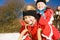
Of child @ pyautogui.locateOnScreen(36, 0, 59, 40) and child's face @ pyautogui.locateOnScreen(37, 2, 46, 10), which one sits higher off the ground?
child's face @ pyautogui.locateOnScreen(37, 2, 46, 10)

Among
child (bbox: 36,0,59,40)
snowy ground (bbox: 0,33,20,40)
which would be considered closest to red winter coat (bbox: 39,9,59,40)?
child (bbox: 36,0,59,40)

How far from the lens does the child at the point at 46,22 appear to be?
1416mm

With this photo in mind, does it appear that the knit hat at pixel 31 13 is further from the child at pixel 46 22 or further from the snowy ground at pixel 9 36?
the snowy ground at pixel 9 36

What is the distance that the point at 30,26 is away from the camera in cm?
144

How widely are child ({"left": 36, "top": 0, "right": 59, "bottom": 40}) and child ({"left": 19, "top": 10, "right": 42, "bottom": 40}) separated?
0.11 ft

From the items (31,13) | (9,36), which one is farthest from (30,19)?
(9,36)

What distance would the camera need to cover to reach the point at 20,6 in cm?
145

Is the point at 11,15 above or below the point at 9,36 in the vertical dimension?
above

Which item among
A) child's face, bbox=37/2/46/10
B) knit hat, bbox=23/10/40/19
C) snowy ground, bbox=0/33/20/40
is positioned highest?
child's face, bbox=37/2/46/10

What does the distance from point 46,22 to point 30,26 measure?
108mm

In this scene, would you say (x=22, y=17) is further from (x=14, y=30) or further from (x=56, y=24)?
(x=56, y=24)

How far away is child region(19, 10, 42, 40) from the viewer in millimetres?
1429

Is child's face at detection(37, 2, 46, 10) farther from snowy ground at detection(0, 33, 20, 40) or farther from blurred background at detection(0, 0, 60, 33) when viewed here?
snowy ground at detection(0, 33, 20, 40)

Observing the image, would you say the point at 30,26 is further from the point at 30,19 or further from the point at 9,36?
the point at 9,36
